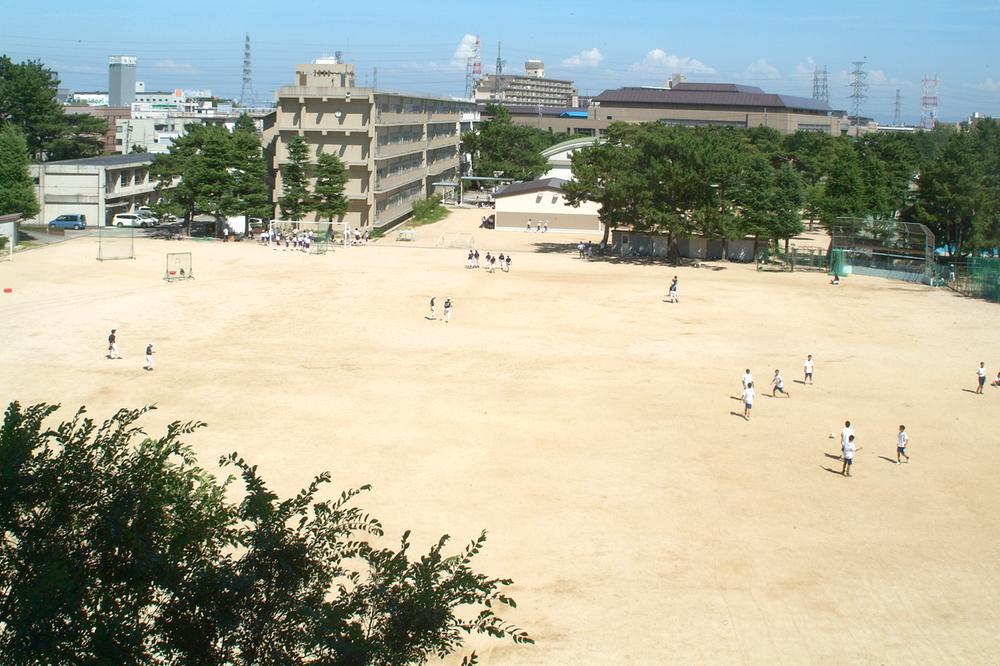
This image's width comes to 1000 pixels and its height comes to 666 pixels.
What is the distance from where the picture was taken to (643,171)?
46.0 meters

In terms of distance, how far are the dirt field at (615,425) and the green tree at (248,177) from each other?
8.46 metres

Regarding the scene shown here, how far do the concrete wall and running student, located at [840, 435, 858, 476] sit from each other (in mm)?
42219

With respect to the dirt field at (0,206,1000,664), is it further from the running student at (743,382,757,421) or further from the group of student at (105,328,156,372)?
the group of student at (105,328,156,372)

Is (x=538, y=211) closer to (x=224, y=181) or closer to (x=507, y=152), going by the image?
(x=224, y=181)

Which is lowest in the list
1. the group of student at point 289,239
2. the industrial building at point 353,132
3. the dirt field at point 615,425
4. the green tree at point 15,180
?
the dirt field at point 615,425

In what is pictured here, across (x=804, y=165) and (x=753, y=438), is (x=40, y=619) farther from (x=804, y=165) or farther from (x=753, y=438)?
(x=804, y=165)

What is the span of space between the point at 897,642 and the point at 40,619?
10.1m

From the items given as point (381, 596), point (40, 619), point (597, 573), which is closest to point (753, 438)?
point (597, 573)

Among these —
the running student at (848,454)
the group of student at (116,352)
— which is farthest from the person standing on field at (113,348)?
the running student at (848,454)

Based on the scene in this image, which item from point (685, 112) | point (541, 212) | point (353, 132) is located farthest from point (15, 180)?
point (685, 112)

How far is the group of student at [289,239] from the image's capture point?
47.2 m

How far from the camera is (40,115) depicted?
60.5m

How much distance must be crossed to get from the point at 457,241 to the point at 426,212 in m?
11.6

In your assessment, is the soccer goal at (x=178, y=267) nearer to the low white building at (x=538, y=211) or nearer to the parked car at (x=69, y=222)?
the parked car at (x=69, y=222)
